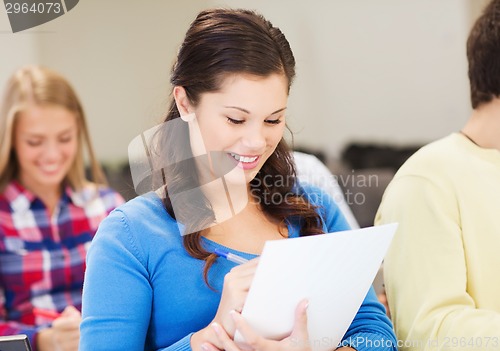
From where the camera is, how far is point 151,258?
1.14 metres

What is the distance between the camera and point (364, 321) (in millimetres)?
1247

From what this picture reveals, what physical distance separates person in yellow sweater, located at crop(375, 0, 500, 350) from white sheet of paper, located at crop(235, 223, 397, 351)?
21 cm

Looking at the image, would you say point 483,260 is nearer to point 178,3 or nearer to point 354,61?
point 178,3

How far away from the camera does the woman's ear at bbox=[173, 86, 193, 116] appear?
120 cm

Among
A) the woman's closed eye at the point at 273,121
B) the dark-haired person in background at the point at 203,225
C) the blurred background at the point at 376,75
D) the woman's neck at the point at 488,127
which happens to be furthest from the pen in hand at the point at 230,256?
the blurred background at the point at 376,75

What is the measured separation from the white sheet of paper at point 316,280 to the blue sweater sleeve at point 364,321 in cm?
10

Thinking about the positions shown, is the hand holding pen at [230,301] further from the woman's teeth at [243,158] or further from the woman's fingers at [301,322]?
the woman's teeth at [243,158]

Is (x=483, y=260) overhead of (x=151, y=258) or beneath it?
beneath

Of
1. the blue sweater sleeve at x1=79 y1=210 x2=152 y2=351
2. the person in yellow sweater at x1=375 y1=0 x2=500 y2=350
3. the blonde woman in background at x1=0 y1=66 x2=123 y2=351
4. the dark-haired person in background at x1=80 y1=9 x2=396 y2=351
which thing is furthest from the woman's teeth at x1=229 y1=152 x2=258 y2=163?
the blonde woman in background at x1=0 y1=66 x2=123 y2=351

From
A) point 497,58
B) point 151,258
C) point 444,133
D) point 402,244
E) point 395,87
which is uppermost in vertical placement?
point 497,58

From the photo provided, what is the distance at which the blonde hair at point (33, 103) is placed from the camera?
6.32 ft

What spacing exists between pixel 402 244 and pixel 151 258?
469 mm

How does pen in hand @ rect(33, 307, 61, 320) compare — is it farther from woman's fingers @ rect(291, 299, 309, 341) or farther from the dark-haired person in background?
woman's fingers @ rect(291, 299, 309, 341)

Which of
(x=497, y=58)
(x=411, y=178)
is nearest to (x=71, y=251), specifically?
(x=411, y=178)
